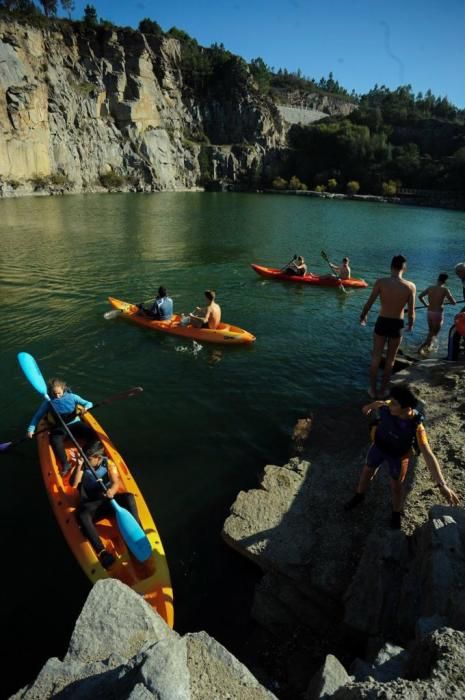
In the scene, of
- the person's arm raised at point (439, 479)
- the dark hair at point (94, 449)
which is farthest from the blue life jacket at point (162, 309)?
the person's arm raised at point (439, 479)

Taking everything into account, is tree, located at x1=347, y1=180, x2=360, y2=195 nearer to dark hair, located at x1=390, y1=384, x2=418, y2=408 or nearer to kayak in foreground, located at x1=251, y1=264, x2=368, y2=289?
kayak in foreground, located at x1=251, y1=264, x2=368, y2=289

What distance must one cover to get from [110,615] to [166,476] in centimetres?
317

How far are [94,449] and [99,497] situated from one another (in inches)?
46.8

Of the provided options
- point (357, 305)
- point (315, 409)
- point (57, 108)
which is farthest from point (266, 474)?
point (57, 108)

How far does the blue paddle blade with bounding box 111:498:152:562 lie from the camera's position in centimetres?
469

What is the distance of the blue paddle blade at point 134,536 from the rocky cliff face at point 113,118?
5307 cm

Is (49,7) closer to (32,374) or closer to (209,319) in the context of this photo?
(209,319)

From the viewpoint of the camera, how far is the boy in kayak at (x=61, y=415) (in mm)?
6418

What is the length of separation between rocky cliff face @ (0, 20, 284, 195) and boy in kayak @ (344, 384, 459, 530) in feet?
178

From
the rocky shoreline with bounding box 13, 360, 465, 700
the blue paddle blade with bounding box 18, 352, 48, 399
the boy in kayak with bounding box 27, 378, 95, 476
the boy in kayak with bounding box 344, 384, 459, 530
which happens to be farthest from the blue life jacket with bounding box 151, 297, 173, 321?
the boy in kayak with bounding box 344, 384, 459, 530

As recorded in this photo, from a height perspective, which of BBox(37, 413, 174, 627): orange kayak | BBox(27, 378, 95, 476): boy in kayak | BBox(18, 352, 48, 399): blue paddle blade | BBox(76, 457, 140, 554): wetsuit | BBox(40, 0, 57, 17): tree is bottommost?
BBox(37, 413, 174, 627): orange kayak

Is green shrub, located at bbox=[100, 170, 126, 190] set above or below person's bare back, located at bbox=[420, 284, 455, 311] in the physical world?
above

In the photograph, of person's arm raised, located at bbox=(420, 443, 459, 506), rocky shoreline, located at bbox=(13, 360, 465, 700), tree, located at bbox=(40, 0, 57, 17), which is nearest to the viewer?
rocky shoreline, located at bbox=(13, 360, 465, 700)

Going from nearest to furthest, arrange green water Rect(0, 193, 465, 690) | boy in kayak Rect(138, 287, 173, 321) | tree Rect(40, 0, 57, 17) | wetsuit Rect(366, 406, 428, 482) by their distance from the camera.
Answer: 1. wetsuit Rect(366, 406, 428, 482)
2. green water Rect(0, 193, 465, 690)
3. boy in kayak Rect(138, 287, 173, 321)
4. tree Rect(40, 0, 57, 17)
